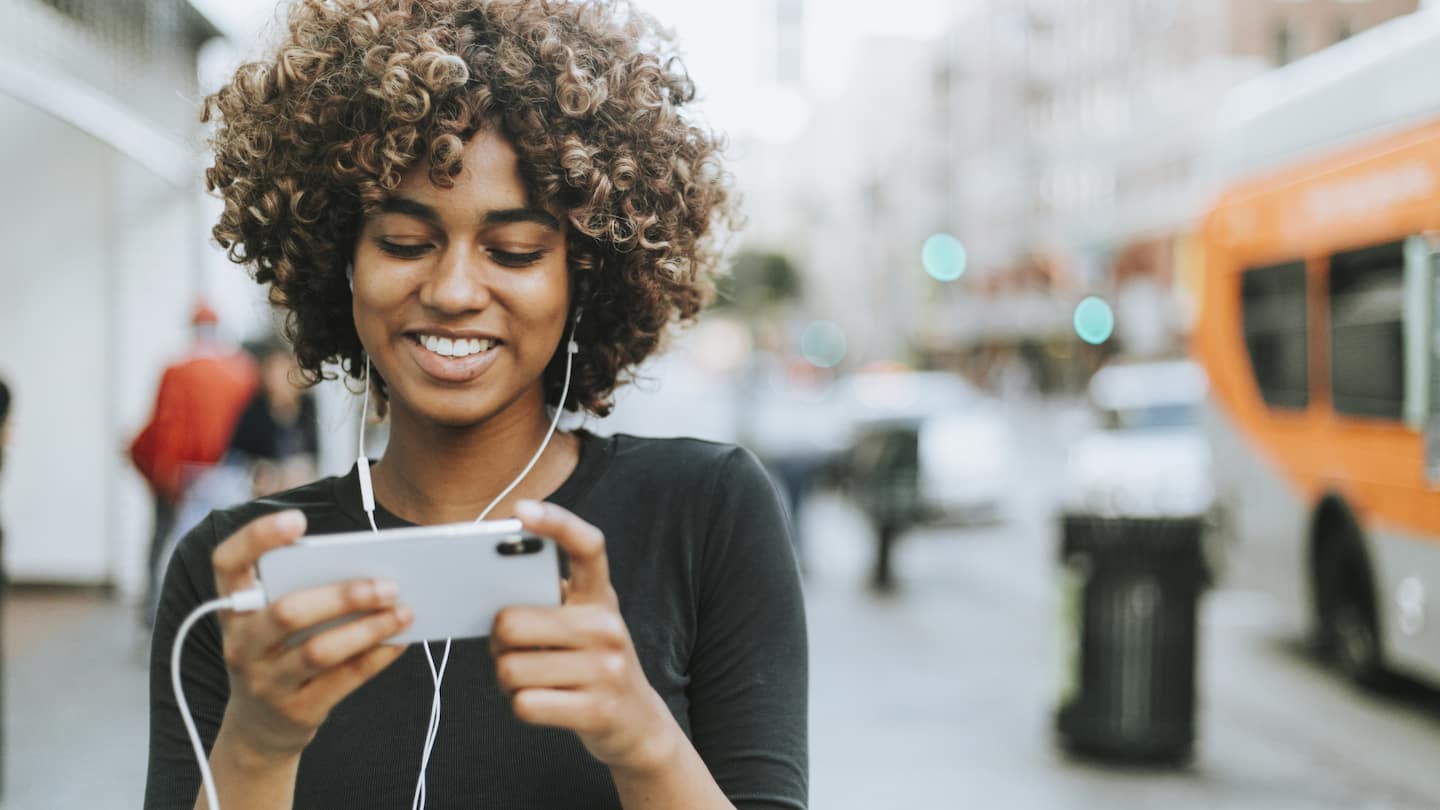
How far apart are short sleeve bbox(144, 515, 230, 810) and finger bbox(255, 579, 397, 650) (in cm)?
49

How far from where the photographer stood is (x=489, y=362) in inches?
67.1

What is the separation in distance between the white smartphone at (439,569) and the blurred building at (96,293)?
32.3 feet

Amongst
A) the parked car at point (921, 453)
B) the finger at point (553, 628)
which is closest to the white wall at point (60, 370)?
the parked car at point (921, 453)

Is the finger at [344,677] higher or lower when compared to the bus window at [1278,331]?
Answer: lower

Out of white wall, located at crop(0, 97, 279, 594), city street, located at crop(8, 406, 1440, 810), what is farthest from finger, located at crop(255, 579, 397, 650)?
white wall, located at crop(0, 97, 279, 594)

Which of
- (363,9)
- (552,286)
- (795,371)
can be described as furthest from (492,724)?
(795,371)

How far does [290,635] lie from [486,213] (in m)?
0.57

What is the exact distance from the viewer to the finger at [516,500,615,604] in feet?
4.08

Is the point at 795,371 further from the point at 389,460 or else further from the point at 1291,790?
the point at 389,460

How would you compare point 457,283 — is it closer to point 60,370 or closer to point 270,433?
point 270,433

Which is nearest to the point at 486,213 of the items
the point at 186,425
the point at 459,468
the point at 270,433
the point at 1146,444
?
the point at 459,468

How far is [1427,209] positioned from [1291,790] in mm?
2964

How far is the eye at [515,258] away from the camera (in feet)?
5.52

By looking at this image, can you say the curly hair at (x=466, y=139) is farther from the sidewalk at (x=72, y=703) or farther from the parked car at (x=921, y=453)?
the parked car at (x=921, y=453)
